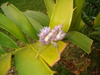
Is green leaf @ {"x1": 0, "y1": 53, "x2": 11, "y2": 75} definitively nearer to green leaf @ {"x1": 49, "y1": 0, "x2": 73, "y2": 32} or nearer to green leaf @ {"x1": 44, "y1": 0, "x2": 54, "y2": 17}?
green leaf @ {"x1": 49, "y1": 0, "x2": 73, "y2": 32}

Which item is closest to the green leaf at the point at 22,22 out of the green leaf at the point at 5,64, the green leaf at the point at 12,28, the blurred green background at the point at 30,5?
the green leaf at the point at 12,28

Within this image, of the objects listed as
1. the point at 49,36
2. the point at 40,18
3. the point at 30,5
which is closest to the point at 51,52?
the point at 49,36

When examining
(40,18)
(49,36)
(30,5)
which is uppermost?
(49,36)

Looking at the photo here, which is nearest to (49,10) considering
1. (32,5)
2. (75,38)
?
(75,38)

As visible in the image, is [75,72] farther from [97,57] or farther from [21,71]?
[21,71]

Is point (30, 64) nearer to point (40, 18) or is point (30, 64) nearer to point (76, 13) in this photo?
point (76, 13)

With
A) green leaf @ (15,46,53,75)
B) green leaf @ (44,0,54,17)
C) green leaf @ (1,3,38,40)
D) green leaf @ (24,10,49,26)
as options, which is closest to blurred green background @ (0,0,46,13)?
green leaf @ (24,10,49,26)
